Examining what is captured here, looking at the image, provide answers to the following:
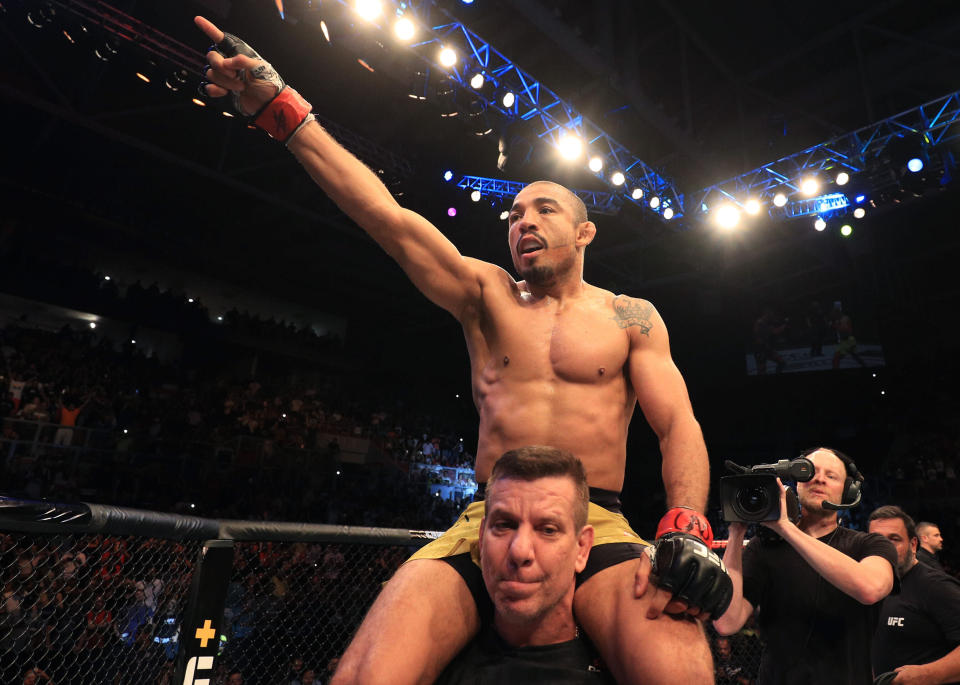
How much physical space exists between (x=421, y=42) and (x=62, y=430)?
25.3 feet

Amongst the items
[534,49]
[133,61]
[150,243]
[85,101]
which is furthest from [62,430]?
[534,49]

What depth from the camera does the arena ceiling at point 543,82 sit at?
727 centimetres

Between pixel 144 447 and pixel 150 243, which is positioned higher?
pixel 150 243

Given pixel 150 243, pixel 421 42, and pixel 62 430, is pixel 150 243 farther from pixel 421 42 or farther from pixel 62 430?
pixel 421 42

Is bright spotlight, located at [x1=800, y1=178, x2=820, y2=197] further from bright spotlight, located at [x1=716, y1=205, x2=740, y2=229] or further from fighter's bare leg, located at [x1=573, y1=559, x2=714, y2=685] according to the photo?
fighter's bare leg, located at [x1=573, y1=559, x2=714, y2=685]

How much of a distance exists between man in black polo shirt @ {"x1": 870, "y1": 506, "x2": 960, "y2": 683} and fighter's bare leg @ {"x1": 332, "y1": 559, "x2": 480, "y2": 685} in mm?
2327

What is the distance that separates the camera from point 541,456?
1612 mm

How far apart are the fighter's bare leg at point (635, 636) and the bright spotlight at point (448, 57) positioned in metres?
6.04

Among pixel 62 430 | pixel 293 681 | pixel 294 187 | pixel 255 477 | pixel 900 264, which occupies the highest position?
pixel 294 187

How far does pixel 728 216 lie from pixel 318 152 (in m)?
7.98

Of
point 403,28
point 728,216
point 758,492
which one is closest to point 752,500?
point 758,492

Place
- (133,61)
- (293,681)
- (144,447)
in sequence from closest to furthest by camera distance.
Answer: (293,681) → (133,61) → (144,447)

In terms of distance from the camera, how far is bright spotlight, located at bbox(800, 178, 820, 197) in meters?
7.82

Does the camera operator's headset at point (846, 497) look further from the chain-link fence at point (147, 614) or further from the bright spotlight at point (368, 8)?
the bright spotlight at point (368, 8)
